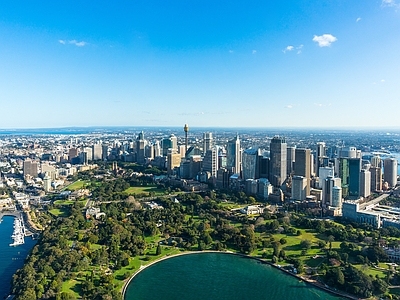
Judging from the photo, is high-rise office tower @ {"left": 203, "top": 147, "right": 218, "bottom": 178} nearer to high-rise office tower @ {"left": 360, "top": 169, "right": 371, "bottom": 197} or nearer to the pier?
high-rise office tower @ {"left": 360, "top": 169, "right": 371, "bottom": 197}

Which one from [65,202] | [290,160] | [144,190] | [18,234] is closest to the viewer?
[18,234]

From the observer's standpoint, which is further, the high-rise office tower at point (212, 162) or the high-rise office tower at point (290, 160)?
the high-rise office tower at point (212, 162)

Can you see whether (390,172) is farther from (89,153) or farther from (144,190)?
(89,153)

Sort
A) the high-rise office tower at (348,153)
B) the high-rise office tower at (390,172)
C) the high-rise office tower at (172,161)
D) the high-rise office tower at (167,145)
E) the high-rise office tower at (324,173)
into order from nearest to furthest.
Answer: the high-rise office tower at (324,173) → the high-rise office tower at (390,172) → the high-rise office tower at (348,153) → the high-rise office tower at (172,161) → the high-rise office tower at (167,145)

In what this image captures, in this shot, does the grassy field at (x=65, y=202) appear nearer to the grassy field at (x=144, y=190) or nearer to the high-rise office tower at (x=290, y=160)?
the grassy field at (x=144, y=190)

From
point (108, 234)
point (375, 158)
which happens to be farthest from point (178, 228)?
point (375, 158)

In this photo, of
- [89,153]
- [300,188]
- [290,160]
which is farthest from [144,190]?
[89,153]

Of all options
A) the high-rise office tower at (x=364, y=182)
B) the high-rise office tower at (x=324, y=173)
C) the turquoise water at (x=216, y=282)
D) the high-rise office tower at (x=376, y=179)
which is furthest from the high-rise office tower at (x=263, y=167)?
the turquoise water at (x=216, y=282)

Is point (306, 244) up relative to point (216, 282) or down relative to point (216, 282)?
up
